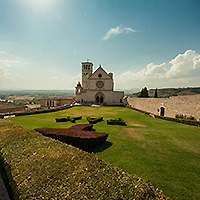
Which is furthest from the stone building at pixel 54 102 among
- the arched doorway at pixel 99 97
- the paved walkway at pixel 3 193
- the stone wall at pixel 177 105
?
the paved walkway at pixel 3 193

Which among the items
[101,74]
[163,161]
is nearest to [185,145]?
[163,161]

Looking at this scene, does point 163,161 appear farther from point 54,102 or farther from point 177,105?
point 54,102

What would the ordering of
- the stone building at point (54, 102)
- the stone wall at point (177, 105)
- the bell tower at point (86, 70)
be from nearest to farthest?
the stone wall at point (177, 105) → the stone building at point (54, 102) → the bell tower at point (86, 70)

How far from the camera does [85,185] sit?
132 inches

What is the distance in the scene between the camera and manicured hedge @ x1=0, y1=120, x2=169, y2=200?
3143mm

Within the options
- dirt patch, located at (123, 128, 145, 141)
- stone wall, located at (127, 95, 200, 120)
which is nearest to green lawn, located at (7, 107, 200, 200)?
dirt patch, located at (123, 128, 145, 141)

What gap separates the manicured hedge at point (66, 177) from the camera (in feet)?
10.3

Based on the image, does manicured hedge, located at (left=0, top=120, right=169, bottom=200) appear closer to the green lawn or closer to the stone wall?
the green lawn

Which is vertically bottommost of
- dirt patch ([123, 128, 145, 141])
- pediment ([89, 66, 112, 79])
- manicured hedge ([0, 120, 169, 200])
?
dirt patch ([123, 128, 145, 141])

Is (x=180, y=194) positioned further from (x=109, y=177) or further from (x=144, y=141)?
(x=144, y=141)

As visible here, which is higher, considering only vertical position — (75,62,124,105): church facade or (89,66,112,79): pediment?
(89,66,112,79): pediment

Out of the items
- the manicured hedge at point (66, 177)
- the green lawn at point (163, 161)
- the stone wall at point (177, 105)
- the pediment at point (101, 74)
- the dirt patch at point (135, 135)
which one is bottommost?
the dirt patch at point (135, 135)

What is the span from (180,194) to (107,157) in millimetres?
3591

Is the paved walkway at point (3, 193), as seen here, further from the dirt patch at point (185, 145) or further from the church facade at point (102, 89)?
the church facade at point (102, 89)
